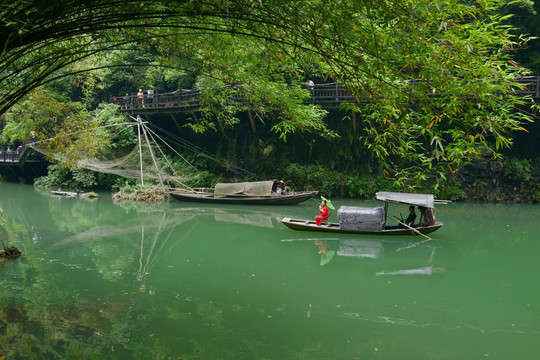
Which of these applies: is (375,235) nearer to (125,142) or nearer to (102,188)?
(125,142)

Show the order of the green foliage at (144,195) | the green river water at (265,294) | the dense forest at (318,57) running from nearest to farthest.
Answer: the dense forest at (318,57) → the green river water at (265,294) → the green foliage at (144,195)

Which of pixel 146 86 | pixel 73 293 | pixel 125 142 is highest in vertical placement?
pixel 146 86

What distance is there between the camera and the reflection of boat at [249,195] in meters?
14.6

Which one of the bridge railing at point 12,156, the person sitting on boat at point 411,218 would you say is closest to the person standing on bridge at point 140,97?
the bridge railing at point 12,156

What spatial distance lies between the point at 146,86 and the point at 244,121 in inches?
213

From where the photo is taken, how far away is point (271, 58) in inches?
154

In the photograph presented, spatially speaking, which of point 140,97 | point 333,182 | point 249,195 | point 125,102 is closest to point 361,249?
point 249,195

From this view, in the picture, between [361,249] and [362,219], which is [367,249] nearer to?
[361,249]

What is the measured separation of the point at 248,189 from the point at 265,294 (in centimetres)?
926

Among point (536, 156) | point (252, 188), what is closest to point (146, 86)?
Answer: point (252, 188)

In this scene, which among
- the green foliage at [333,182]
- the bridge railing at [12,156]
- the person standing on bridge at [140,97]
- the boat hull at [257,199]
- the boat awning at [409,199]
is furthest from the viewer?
the bridge railing at [12,156]

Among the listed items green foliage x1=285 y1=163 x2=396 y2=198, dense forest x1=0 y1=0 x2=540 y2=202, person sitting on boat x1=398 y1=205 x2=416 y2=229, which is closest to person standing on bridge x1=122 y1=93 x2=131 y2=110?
green foliage x1=285 y1=163 x2=396 y2=198

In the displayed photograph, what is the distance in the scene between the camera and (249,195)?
14.9 metres

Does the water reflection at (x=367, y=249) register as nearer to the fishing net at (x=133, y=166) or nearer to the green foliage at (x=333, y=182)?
the green foliage at (x=333, y=182)
